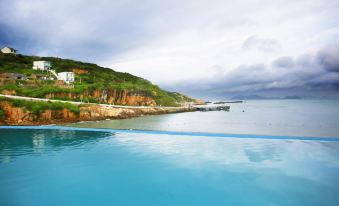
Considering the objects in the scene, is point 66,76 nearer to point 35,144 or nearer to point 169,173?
point 35,144

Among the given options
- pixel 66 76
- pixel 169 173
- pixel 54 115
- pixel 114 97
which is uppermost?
pixel 66 76

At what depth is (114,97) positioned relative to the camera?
5125 centimetres

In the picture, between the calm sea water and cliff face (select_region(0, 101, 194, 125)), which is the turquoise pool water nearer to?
the calm sea water

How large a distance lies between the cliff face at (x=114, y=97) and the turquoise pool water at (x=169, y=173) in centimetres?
2751

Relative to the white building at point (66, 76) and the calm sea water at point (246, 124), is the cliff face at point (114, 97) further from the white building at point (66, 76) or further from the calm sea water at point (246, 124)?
the white building at point (66, 76)

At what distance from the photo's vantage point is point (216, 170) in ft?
38.2

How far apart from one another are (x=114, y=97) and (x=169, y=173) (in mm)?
41829

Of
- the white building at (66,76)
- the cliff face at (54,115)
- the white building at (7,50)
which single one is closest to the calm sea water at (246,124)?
the cliff face at (54,115)

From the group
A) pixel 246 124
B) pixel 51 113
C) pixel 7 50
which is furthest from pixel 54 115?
pixel 7 50

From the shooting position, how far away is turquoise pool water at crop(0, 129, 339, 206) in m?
8.55

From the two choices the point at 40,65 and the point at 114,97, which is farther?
the point at 40,65

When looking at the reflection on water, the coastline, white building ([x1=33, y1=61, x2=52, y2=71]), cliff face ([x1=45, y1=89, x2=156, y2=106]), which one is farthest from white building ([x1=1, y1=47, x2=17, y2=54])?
the reflection on water

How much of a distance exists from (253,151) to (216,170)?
16.3ft

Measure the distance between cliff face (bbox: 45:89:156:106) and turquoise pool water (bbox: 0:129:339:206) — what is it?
90.2ft
